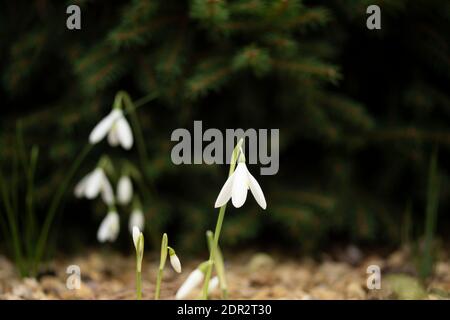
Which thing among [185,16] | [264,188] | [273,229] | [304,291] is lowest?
[304,291]

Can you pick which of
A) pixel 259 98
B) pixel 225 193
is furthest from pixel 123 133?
pixel 259 98

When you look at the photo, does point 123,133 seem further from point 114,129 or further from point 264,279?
point 264,279

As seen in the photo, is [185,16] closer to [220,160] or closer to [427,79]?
[220,160]

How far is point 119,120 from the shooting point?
5.65 feet

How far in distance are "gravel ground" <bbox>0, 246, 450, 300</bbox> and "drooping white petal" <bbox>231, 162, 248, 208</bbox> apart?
1.87 ft

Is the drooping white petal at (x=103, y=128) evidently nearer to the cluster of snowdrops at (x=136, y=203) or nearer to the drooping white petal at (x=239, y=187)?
the cluster of snowdrops at (x=136, y=203)

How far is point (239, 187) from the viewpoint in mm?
1237

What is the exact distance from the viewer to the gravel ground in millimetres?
1715

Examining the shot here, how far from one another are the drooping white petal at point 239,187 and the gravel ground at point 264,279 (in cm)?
57

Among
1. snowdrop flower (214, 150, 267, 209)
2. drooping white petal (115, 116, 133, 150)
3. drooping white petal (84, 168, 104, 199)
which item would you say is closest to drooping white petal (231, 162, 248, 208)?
snowdrop flower (214, 150, 267, 209)

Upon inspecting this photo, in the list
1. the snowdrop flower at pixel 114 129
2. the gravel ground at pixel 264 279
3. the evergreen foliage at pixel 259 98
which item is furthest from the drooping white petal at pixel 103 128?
the gravel ground at pixel 264 279

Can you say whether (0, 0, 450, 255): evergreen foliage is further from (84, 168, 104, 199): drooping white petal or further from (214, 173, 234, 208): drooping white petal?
(214, 173, 234, 208): drooping white petal

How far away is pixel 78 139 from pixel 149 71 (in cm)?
45
